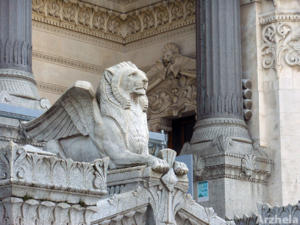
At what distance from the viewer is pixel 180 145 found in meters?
23.6

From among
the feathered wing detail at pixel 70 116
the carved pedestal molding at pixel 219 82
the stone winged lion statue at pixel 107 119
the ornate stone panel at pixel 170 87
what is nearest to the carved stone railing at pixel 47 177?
the stone winged lion statue at pixel 107 119

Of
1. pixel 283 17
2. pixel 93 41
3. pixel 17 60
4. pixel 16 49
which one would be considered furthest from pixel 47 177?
pixel 93 41

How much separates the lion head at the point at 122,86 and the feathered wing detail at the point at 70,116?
0.75 feet

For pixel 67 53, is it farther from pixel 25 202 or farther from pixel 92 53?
pixel 25 202

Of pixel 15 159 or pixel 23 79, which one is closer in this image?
pixel 15 159

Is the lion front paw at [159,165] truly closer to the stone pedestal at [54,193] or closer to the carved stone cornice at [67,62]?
the stone pedestal at [54,193]

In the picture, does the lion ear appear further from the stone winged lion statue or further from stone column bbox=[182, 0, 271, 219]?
stone column bbox=[182, 0, 271, 219]

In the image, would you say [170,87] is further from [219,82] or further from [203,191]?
[203,191]

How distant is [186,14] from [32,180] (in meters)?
14.0

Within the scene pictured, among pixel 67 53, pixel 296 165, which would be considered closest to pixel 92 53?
pixel 67 53

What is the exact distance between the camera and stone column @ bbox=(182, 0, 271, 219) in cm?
1983

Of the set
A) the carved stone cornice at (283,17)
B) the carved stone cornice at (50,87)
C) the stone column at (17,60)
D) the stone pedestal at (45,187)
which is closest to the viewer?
the stone pedestal at (45,187)

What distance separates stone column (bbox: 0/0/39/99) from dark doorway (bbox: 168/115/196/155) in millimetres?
5229

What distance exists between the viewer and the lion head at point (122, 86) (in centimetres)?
1434
